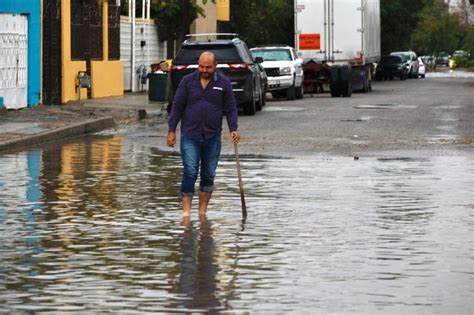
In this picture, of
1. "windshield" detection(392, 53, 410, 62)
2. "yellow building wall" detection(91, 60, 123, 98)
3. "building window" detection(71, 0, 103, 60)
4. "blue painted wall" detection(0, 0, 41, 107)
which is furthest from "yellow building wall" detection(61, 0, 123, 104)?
"windshield" detection(392, 53, 410, 62)

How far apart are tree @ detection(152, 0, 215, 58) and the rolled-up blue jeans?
37.4 meters

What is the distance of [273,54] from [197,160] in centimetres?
3286

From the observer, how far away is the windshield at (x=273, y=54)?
4715 cm

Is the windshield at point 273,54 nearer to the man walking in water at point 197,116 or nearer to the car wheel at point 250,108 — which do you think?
the car wheel at point 250,108

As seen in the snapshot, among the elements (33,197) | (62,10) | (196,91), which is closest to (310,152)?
(33,197)

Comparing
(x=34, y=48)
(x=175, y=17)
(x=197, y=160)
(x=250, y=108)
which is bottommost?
(x=197, y=160)

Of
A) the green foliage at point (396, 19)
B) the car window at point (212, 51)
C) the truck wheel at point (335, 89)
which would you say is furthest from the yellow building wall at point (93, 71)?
the green foliage at point (396, 19)

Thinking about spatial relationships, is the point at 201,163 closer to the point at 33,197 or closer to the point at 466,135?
the point at 33,197

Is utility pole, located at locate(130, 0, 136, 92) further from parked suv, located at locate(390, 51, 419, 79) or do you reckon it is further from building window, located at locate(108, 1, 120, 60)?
parked suv, located at locate(390, 51, 419, 79)

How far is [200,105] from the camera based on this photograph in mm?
14734

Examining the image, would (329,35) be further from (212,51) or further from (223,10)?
(223,10)

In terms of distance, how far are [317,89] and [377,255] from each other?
43.2 meters

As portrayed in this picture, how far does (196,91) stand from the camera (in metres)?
14.8

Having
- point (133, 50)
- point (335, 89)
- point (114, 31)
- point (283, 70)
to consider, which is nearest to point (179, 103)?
point (283, 70)
